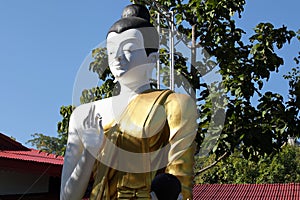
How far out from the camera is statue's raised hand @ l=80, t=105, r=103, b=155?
2.93 m

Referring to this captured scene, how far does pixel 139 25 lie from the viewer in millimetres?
3232

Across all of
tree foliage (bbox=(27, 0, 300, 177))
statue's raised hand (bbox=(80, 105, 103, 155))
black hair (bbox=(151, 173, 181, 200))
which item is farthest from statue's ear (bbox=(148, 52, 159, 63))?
tree foliage (bbox=(27, 0, 300, 177))

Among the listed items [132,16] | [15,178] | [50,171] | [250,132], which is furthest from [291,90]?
[132,16]

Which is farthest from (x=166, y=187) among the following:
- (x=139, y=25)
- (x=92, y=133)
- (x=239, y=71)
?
(x=239, y=71)

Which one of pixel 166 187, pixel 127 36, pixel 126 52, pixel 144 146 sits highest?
pixel 127 36

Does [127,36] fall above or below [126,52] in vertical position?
above

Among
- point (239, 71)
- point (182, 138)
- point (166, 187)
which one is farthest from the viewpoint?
point (239, 71)

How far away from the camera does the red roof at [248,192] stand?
8438 mm

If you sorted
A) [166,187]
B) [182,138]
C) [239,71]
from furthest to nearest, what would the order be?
[239,71] → [182,138] → [166,187]

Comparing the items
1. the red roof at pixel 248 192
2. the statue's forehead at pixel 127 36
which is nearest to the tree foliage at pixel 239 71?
the red roof at pixel 248 192

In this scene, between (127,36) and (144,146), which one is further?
(127,36)

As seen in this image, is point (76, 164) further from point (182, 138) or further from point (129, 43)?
point (129, 43)

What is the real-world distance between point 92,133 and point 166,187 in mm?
596

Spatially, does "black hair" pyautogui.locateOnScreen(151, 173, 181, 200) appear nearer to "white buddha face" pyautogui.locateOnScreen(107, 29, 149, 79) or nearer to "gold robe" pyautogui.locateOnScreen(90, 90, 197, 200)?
"gold robe" pyautogui.locateOnScreen(90, 90, 197, 200)
